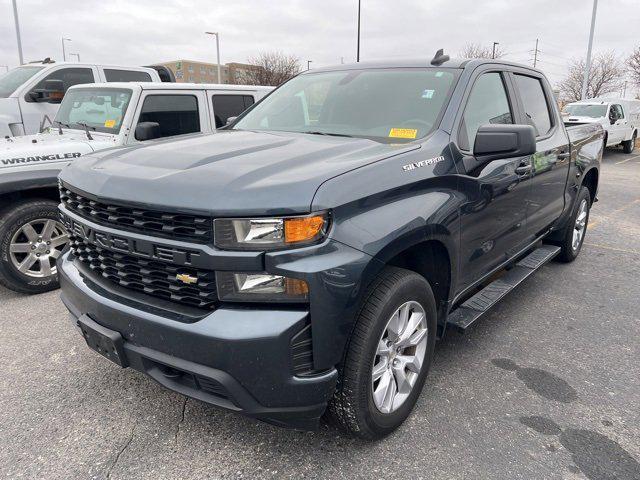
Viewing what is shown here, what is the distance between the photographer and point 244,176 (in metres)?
2.04

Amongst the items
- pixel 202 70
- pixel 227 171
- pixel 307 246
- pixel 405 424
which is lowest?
pixel 405 424

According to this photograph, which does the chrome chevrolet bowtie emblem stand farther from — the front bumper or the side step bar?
the side step bar

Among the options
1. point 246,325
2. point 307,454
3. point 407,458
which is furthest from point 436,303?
point 246,325

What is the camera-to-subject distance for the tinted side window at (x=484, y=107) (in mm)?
2902

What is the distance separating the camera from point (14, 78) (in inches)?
291

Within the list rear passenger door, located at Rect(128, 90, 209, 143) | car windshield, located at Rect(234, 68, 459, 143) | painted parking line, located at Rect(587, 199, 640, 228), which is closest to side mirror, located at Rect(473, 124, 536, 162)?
car windshield, located at Rect(234, 68, 459, 143)

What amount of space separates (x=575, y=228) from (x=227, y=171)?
4.36m

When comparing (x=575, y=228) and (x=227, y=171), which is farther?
(x=575, y=228)

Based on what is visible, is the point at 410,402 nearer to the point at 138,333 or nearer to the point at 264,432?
the point at 264,432

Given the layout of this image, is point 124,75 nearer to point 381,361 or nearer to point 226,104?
point 226,104

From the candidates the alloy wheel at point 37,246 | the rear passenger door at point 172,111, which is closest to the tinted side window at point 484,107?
the rear passenger door at point 172,111

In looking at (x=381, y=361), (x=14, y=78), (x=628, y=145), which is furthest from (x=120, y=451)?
(x=628, y=145)

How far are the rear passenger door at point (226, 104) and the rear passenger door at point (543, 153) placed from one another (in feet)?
11.2

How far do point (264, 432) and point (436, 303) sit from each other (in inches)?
46.0
